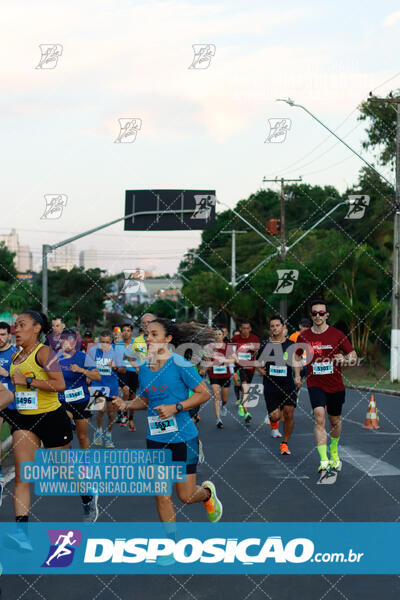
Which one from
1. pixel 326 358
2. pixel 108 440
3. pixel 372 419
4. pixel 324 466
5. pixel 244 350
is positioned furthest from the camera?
pixel 244 350

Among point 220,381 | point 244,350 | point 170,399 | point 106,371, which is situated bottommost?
point 220,381

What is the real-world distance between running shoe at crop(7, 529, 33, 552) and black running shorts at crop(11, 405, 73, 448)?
0.77m

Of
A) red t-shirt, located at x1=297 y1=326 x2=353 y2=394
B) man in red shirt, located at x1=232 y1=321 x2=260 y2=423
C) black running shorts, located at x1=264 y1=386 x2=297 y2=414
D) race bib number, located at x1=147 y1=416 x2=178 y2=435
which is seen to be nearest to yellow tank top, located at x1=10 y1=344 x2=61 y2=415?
race bib number, located at x1=147 y1=416 x2=178 y2=435

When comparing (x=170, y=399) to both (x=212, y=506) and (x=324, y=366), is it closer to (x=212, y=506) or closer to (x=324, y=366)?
(x=212, y=506)

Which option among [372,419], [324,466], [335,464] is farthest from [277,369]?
[372,419]

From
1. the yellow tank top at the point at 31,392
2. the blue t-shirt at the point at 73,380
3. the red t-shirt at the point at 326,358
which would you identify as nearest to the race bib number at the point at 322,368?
the red t-shirt at the point at 326,358

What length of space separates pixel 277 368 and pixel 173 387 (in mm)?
6075

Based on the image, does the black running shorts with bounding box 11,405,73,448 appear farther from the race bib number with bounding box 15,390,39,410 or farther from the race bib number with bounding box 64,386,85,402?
the race bib number with bounding box 64,386,85,402

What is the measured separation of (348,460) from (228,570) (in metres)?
5.13

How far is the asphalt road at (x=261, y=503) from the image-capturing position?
5578mm

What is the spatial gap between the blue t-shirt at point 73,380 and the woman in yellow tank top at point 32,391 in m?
2.64

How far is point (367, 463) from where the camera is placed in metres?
10.6

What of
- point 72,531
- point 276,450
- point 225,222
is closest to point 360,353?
point 276,450

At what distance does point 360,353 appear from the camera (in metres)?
37.2
